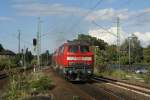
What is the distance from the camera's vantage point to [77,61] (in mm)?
36062

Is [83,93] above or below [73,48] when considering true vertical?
below

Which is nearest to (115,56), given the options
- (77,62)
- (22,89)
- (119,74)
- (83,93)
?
(119,74)

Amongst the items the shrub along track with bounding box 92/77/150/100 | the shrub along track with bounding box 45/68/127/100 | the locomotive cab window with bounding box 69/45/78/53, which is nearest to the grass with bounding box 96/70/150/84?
the locomotive cab window with bounding box 69/45/78/53

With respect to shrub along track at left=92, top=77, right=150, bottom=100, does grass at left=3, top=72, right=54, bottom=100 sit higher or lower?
higher

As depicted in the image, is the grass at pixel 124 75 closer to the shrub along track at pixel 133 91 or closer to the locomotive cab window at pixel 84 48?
the locomotive cab window at pixel 84 48

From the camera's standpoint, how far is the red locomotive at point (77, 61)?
117 ft

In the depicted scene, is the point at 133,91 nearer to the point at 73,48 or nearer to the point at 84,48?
the point at 84,48

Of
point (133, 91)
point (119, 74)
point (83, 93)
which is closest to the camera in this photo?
point (83, 93)

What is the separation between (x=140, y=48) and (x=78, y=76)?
12275 cm

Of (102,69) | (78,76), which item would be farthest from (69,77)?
(102,69)

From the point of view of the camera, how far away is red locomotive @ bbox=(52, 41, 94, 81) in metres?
35.8

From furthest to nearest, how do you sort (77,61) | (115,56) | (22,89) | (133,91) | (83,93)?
(115,56)
(77,61)
(133,91)
(83,93)
(22,89)

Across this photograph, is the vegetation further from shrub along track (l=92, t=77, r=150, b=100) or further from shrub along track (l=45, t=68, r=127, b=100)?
shrub along track (l=45, t=68, r=127, b=100)

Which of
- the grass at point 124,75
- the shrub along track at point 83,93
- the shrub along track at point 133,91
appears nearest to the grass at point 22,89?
the shrub along track at point 83,93
